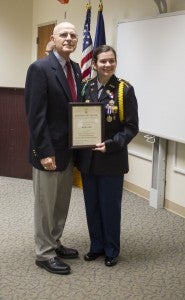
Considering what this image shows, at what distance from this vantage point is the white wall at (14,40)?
6.43 m

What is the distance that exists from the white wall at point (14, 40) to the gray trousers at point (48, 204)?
13.9 ft

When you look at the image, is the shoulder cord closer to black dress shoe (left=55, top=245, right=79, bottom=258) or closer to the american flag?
black dress shoe (left=55, top=245, right=79, bottom=258)

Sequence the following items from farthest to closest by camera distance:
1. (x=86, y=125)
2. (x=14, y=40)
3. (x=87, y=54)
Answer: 1. (x=14, y=40)
2. (x=87, y=54)
3. (x=86, y=125)

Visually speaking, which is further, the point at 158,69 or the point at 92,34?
the point at 92,34

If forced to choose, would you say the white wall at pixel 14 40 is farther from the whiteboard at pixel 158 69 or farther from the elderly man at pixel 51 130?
the elderly man at pixel 51 130

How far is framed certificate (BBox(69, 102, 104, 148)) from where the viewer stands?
2410 millimetres

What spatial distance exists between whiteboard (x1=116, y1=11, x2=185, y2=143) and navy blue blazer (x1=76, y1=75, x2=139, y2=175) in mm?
1063

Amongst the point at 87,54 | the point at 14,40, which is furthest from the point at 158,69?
the point at 14,40

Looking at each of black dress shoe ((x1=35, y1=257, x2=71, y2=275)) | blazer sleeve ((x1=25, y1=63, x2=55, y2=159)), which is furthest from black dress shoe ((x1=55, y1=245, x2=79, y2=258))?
blazer sleeve ((x1=25, y1=63, x2=55, y2=159))

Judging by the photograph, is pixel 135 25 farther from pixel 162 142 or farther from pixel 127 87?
pixel 127 87

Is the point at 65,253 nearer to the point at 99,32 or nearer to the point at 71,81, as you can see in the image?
the point at 71,81

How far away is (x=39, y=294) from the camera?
2314mm

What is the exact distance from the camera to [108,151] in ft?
8.05

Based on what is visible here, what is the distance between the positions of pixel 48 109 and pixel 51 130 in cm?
12
